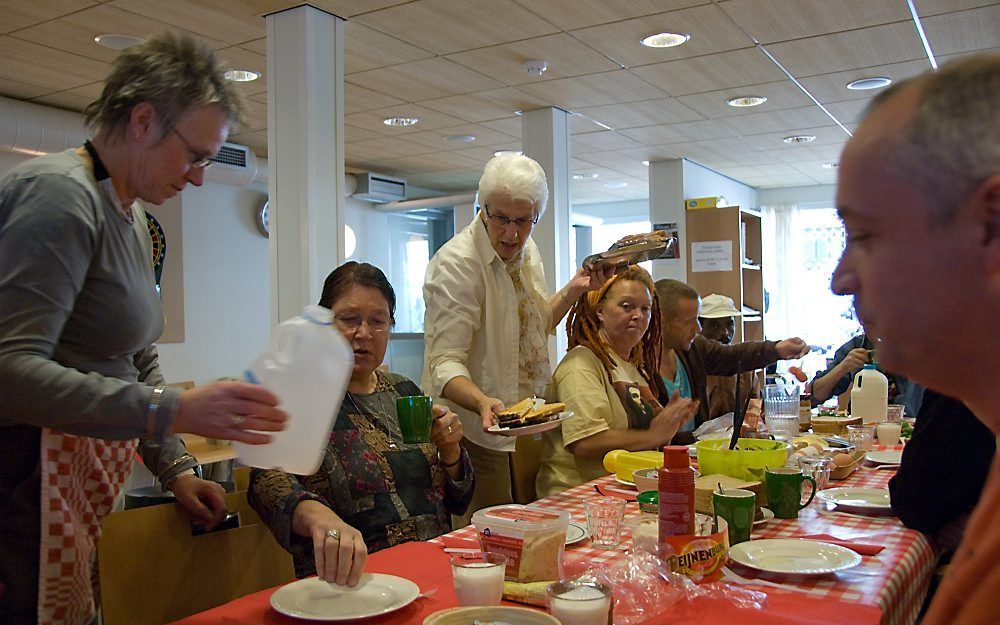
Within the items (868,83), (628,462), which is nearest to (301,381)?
(628,462)

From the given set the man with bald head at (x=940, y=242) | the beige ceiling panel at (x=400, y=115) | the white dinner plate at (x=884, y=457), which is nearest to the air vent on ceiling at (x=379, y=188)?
the beige ceiling panel at (x=400, y=115)

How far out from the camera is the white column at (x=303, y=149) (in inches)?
150

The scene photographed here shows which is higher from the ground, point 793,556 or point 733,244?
point 733,244

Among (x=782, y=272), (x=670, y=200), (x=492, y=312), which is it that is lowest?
(x=492, y=312)

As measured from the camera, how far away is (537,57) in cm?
451

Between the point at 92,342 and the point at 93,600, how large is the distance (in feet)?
1.50

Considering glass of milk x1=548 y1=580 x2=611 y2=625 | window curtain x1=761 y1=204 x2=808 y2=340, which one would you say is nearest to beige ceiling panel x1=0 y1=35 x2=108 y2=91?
glass of milk x1=548 y1=580 x2=611 y2=625

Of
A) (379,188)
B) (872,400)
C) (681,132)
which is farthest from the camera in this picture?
(379,188)

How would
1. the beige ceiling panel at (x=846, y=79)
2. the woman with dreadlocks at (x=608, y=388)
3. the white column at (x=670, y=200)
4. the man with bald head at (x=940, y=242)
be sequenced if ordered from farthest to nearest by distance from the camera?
the white column at (x=670, y=200), the beige ceiling panel at (x=846, y=79), the woman with dreadlocks at (x=608, y=388), the man with bald head at (x=940, y=242)

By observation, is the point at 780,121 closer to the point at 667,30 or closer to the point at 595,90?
the point at 595,90

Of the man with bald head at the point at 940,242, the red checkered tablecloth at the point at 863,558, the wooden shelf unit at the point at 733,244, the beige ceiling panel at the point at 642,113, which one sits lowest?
the red checkered tablecloth at the point at 863,558

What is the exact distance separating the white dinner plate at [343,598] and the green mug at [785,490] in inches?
36.0

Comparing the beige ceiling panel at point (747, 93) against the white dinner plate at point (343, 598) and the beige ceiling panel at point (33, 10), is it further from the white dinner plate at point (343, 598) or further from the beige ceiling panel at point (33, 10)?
the white dinner plate at point (343, 598)

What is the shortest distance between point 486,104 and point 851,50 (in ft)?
A: 7.30
